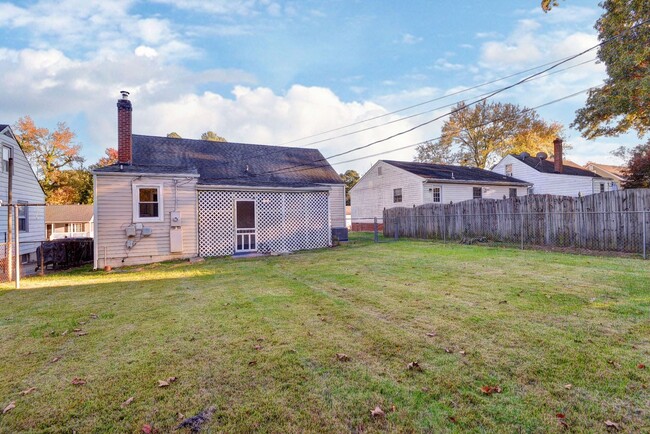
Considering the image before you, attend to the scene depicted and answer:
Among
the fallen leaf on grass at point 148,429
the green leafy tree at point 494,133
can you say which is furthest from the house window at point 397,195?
the fallen leaf on grass at point 148,429

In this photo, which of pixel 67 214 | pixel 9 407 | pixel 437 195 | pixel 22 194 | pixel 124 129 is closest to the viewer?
pixel 9 407

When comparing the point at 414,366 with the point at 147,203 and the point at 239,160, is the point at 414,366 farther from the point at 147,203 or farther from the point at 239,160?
the point at 239,160

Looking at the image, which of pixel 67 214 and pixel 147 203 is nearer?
pixel 147 203

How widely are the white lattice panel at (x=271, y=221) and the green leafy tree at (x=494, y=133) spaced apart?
2779 cm

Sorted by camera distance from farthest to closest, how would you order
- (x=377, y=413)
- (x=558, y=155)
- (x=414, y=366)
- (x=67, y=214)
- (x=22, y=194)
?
(x=67, y=214), (x=558, y=155), (x=22, y=194), (x=414, y=366), (x=377, y=413)

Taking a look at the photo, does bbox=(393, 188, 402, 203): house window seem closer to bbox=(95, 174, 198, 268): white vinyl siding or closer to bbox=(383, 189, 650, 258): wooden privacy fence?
bbox=(383, 189, 650, 258): wooden privacy fence

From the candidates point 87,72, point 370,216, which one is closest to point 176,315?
point 87,72

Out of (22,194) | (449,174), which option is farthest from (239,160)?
(449,174)

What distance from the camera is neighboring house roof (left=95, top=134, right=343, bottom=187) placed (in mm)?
16094

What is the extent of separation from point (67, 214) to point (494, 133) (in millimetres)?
47515

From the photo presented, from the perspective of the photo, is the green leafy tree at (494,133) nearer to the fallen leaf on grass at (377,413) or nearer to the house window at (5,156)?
the house window at (5,156)

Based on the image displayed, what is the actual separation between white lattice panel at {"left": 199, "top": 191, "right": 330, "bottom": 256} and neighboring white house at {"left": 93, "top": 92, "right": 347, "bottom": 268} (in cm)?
4

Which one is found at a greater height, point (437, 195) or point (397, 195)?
point (397, 195)

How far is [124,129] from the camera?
1241 centimetres
